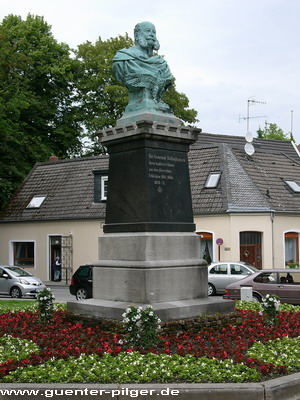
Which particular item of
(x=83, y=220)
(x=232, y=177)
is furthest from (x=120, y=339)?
(x=83, y=220)

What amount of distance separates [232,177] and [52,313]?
862 inches

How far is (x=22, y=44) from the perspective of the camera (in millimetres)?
43000

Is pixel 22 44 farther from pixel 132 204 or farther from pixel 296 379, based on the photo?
pixel 296 379

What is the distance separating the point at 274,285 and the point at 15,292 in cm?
1126

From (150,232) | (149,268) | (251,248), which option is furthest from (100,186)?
(149,268)

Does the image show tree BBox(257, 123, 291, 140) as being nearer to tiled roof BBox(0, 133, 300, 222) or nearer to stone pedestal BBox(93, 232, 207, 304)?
tiled roof BBox(0, 133, 300, 222)

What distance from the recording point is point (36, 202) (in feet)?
133

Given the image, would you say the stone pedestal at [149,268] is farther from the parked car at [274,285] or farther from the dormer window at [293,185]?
the dormer window at [293,185]

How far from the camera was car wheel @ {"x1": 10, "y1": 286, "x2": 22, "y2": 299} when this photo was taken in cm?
2622

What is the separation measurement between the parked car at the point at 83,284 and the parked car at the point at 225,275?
553 cm

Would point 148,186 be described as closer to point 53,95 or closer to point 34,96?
point 34,96

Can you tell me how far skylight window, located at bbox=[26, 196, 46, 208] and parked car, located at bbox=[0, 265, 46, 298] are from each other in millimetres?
13333

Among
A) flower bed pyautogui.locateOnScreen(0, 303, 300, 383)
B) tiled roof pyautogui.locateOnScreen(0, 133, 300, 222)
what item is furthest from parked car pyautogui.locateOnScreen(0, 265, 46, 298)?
flower bed pyautogui.locateOnScreen(0, 303, 300, 383)

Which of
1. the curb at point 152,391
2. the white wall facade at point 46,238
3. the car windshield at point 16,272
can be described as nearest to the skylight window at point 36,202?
the white wall facade at point 46,238
